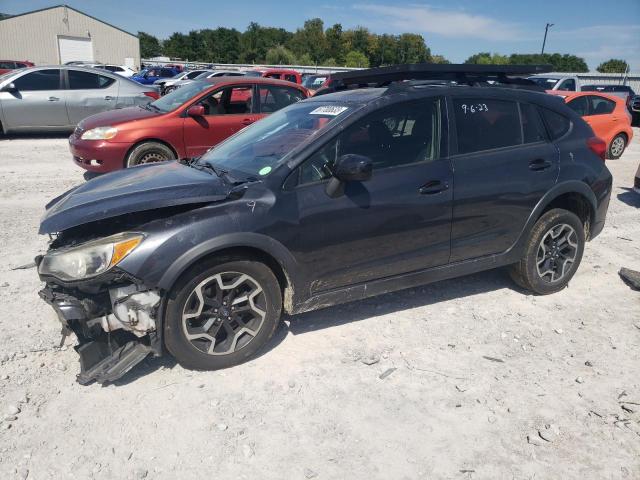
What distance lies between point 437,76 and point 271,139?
1505 mm

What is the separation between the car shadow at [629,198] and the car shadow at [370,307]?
14.3 ft

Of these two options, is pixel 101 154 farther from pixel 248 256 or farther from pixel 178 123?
pixel 248 256

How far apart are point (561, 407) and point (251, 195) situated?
2.28m

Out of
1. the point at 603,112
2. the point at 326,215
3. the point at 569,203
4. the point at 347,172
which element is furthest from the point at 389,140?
the point at 603,112

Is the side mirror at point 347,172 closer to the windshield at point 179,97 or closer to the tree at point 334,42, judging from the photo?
the windshield at point 179,97

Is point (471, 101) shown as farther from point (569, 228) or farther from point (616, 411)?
point (616, 411)

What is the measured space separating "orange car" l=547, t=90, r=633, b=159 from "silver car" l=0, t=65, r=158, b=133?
387 inches

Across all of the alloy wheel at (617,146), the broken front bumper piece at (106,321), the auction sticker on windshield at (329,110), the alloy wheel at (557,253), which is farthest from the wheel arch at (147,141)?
the alloy wheel at (617,146)

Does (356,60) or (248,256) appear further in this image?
(356,60)

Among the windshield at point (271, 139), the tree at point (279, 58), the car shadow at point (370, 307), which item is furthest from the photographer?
the tree at point (279, 58)

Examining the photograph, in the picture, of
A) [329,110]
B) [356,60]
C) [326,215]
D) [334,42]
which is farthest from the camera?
[334,42]

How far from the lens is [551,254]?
452 cm

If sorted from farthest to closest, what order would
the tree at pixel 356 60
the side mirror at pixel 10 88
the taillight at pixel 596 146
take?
the tree at pixel 356 60 → the side mirror at pixel 10 88 → the taillight at pixel 596 146

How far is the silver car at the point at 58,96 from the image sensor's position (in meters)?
11.6
